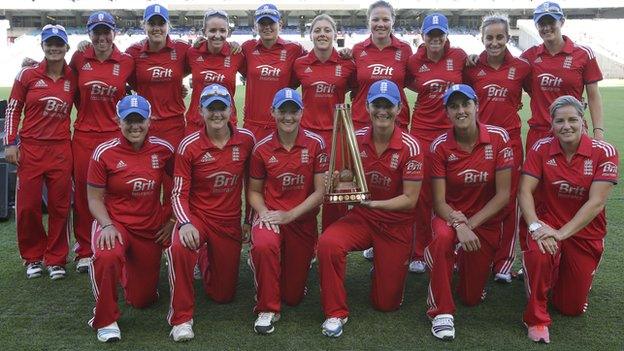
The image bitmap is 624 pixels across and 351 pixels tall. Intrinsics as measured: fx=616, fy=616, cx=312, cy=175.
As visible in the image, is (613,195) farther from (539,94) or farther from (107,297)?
(107,297)

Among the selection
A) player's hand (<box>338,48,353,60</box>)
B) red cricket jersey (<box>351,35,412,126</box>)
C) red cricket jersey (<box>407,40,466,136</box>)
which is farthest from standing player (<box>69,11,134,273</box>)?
red cricket jersey (<box>407,40,466,136</box>)

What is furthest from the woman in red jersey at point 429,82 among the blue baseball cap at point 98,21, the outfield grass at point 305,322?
the blue baseball cap at point 98,21

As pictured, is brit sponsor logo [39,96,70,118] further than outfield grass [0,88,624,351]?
Yes

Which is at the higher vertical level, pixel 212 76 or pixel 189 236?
pixel 212 76

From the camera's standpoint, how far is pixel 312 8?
53.8 metres

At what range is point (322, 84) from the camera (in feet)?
17.2

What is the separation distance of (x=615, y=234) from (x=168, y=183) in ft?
13.6

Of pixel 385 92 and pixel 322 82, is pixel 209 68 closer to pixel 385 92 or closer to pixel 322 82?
pixel 322 82

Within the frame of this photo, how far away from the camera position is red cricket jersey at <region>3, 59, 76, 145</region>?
4.96 m

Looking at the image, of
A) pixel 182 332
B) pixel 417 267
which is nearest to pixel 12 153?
pixel 182 332

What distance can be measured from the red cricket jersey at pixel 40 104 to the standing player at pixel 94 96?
0.42ft

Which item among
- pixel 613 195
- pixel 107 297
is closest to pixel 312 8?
pixel 613 195

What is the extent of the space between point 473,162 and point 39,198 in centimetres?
342

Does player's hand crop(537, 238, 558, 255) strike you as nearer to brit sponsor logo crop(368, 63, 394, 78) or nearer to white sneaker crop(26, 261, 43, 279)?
brit sponsor logo crop(368, 63, 394, 78)
